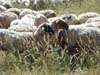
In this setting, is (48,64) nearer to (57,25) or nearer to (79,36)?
(79,36)

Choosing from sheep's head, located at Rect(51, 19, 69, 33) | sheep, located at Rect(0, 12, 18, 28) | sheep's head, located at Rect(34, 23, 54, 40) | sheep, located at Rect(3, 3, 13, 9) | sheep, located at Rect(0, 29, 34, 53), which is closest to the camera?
sheep, located at Rect(0, 29, 34, 53)

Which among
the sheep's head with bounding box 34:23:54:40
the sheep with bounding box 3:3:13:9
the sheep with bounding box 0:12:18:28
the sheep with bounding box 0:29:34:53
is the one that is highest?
the sheep's head with bounding box 34:23:54:40

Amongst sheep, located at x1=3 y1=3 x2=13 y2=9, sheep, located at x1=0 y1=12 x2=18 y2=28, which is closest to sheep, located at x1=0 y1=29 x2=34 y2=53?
sheep, located at x1=0 y1=12 x2=18 y2=28

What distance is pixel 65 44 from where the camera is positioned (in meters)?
7.87

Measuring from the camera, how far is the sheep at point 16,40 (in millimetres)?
7736

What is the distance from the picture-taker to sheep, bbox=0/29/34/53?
774 cm

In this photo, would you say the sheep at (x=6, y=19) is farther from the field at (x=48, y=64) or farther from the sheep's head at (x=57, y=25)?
the field at (x=48, y=64)

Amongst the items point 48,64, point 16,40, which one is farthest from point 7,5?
point 48,64

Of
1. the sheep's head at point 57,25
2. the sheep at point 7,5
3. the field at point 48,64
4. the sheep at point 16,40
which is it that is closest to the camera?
the field at point 48,64

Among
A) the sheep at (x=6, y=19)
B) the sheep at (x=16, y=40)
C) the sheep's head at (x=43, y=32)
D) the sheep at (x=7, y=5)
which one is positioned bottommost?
the sheep at (x=7, y=5)

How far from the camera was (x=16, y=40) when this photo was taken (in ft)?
26.5

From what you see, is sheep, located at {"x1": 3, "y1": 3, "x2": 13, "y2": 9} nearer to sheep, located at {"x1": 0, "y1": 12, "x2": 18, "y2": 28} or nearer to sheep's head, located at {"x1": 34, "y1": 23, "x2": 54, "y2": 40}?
sheep, located at {"x1": 0, "y1": 12, "x2": 18, "y2": 28}

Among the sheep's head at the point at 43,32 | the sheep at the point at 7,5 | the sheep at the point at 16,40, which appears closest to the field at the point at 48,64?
the sheep at the point at 16,40

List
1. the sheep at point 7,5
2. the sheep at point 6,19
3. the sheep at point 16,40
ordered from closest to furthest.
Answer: the sheep at point 16,40, the sheep at point 6,19, the sheep at point 7,5
